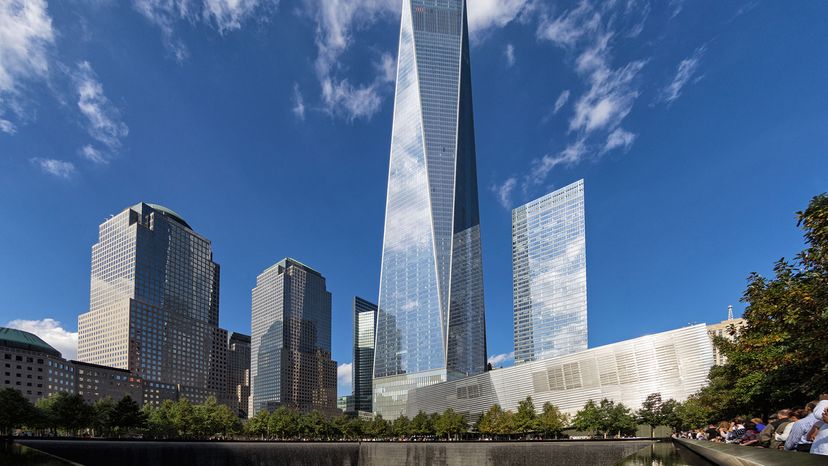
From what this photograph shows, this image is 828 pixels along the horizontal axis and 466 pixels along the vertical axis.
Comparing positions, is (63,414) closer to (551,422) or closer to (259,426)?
(259,426)

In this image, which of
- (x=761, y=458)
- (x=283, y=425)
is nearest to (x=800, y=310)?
(x=761, y=458)

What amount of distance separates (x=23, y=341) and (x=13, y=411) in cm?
11568

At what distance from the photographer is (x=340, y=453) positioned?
68125 mm

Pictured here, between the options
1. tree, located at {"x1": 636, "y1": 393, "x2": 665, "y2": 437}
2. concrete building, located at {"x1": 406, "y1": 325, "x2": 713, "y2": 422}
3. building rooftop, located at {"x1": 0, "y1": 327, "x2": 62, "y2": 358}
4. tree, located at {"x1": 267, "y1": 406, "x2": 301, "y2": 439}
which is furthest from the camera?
building rooftop, located at {"x1": 0, "y1": 327, "x2": 62, "y2": 358}

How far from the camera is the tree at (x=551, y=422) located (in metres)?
95.7

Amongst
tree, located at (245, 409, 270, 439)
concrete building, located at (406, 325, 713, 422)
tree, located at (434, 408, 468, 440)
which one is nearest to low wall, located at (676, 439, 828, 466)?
concrete building, located at (406, 325, 713, 422)

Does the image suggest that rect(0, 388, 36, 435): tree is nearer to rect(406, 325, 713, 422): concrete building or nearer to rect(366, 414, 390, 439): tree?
→ rect(366, 414, 390, 439): tree

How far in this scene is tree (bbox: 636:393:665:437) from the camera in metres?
88.1

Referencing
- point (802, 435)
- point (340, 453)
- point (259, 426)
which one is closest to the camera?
point (802, 435)

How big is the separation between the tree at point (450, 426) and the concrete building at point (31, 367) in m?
123

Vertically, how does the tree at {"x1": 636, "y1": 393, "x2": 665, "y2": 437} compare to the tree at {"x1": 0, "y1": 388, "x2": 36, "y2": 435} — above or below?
below

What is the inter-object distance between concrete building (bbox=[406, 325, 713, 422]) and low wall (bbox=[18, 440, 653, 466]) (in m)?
53.6

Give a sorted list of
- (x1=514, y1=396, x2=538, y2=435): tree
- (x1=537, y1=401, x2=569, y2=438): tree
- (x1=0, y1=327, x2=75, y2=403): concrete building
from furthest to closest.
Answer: (x1=0, y1=327, x2=75, y2=403): concrete building, (x1=514, y1=396, x2=538, y2=435): tree, (x1=537, y1=401, x2=569, y2=438): tree

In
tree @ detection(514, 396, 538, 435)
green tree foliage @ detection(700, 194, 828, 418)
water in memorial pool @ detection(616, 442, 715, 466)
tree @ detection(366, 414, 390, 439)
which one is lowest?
tree @ detection(366, 414, 390, 439)
